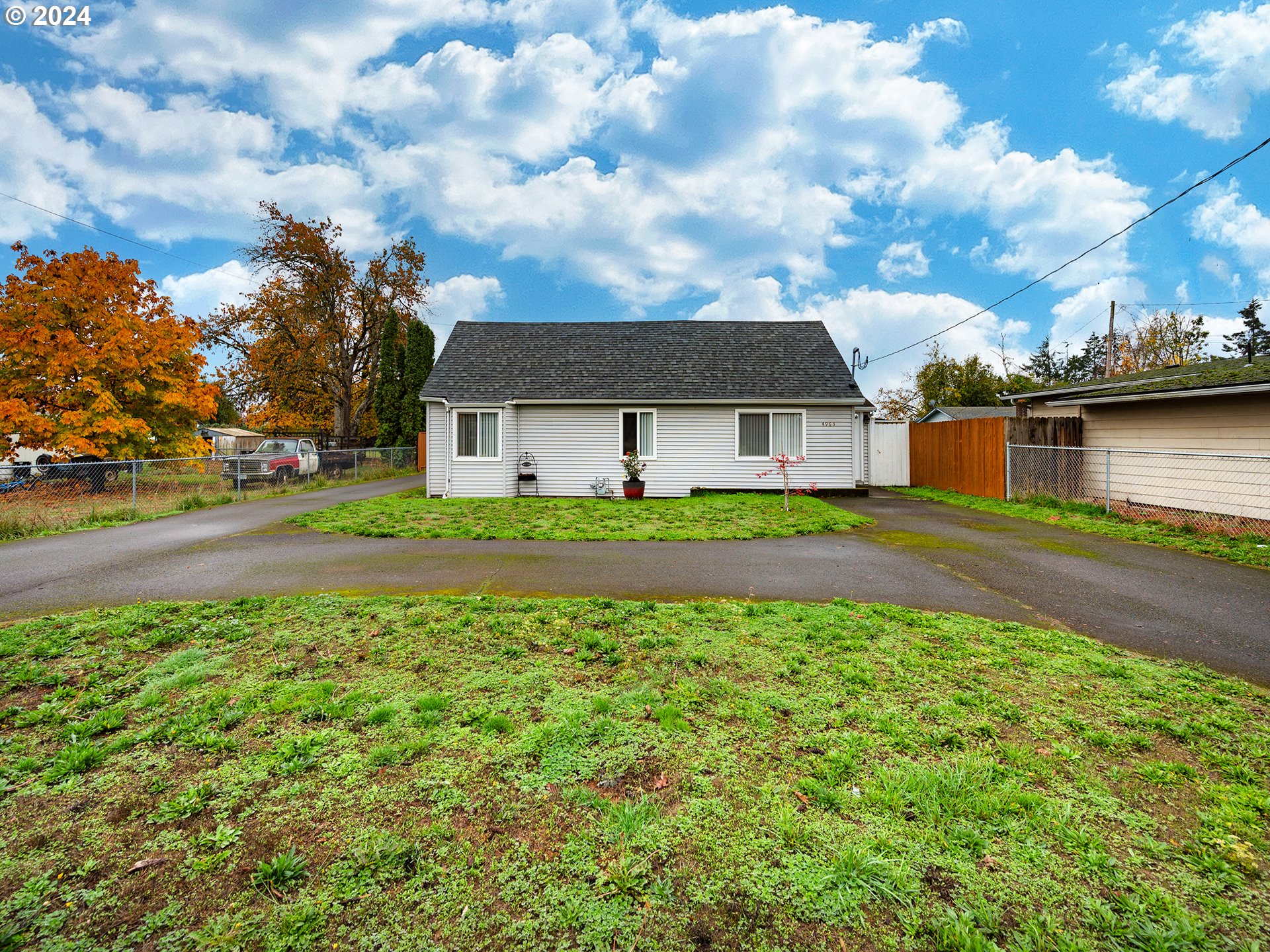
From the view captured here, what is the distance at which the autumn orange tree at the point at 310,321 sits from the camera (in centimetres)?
2914

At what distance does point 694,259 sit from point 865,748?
21.4 meters

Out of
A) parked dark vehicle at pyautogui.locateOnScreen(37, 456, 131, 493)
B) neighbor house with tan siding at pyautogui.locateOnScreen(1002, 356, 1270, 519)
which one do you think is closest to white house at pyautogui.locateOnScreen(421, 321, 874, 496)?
neighbor house with tan siding at pyautogui.locateOnScreen(1002, 356, 1270, 519)

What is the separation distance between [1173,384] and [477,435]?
16.7 meters

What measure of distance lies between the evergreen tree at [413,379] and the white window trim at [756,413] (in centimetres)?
2170

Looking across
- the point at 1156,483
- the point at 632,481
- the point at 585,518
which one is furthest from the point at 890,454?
the point at 585,518

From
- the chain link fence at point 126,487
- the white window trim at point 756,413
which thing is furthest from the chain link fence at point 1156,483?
the chain link fence at point 126,487

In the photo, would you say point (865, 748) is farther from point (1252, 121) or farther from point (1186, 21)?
point (1186, 21)

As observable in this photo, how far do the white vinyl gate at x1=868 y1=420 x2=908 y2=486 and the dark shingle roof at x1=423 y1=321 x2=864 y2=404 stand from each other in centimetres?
404

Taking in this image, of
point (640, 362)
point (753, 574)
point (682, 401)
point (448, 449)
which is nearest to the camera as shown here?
point (753, 574)

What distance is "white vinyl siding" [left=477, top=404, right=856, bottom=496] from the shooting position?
Answer: 619 inches

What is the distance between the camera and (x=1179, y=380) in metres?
11.6

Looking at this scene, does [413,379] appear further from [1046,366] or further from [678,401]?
[1046,366]

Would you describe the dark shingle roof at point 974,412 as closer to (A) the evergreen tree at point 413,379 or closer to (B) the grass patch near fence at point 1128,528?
(B) the grass patch near fence at point 1128,528

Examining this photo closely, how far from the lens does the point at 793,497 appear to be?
47.5 feet
